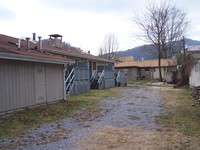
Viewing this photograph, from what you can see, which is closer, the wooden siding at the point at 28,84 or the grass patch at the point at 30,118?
the grass patch at the point at 30,118

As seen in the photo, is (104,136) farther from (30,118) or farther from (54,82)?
(54,82)

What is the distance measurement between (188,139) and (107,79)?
62.6 feet

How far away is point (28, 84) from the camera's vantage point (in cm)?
1094

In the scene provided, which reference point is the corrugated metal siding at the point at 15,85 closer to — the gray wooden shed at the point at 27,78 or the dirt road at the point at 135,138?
the gray wooden shed at the point at 27,78

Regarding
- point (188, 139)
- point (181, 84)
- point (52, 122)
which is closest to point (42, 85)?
point (52, 122)

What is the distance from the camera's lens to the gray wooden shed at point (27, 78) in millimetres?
9500

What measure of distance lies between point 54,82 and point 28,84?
2.39m

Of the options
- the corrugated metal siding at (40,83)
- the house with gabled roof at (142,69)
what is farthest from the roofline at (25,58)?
the house with gabled roof at (142,69)

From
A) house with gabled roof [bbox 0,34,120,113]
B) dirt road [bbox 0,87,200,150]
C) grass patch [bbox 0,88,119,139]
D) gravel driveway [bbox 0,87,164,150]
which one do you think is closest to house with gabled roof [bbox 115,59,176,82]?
house with gabled roof [bbox 0,34,120,113]

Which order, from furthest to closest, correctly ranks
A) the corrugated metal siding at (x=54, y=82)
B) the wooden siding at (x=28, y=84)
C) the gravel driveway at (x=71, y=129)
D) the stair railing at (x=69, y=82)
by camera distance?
the stair railing at (x=69, y=82)
the corrugated metal siding at (x=54, y=82)
the wooden siding at (x=28, y=84)
the gravel driveway at (x=71, y=129)

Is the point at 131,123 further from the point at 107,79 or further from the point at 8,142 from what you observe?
the point at 107,79

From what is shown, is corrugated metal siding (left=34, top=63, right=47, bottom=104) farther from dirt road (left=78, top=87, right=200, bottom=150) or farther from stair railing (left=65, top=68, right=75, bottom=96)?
stair railing (left=65, top=68, right=75, bottom=96)

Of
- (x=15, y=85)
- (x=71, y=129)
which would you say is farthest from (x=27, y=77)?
(x=71, y=129)

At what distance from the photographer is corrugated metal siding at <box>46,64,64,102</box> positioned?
1262 cm
